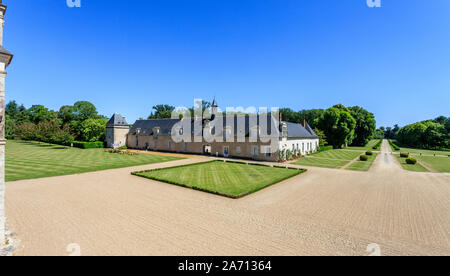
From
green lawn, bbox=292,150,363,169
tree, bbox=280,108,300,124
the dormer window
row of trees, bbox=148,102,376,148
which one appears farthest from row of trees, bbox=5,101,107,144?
tree, bbox=280,108,300,124

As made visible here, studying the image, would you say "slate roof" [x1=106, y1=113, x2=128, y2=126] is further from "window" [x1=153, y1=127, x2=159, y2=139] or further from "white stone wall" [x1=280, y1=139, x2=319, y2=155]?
"white stone wall" [x1=280, y1=139, x2=319, y2=155]

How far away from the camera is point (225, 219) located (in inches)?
359

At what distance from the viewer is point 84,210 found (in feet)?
32.4

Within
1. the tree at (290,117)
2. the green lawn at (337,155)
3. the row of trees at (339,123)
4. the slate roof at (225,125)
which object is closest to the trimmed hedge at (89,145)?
the slate roof at (225,125)

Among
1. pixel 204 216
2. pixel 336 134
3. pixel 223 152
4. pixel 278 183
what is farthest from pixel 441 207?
pixel 336 134

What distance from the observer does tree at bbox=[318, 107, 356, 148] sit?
47.5 metres

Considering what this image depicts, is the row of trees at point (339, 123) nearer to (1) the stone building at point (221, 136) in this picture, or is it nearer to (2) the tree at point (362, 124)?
(2) the tree at point (362, 124)

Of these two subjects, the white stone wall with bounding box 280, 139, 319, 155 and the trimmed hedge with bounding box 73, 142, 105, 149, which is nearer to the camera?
the white stone wall with bounding box 280, 139, 319, 155

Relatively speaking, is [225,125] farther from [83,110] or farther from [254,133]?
[83,110]

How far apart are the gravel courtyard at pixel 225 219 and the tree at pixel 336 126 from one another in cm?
3509

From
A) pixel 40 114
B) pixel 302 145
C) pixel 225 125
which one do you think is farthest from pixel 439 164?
pixel 40 114

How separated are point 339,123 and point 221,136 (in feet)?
108
